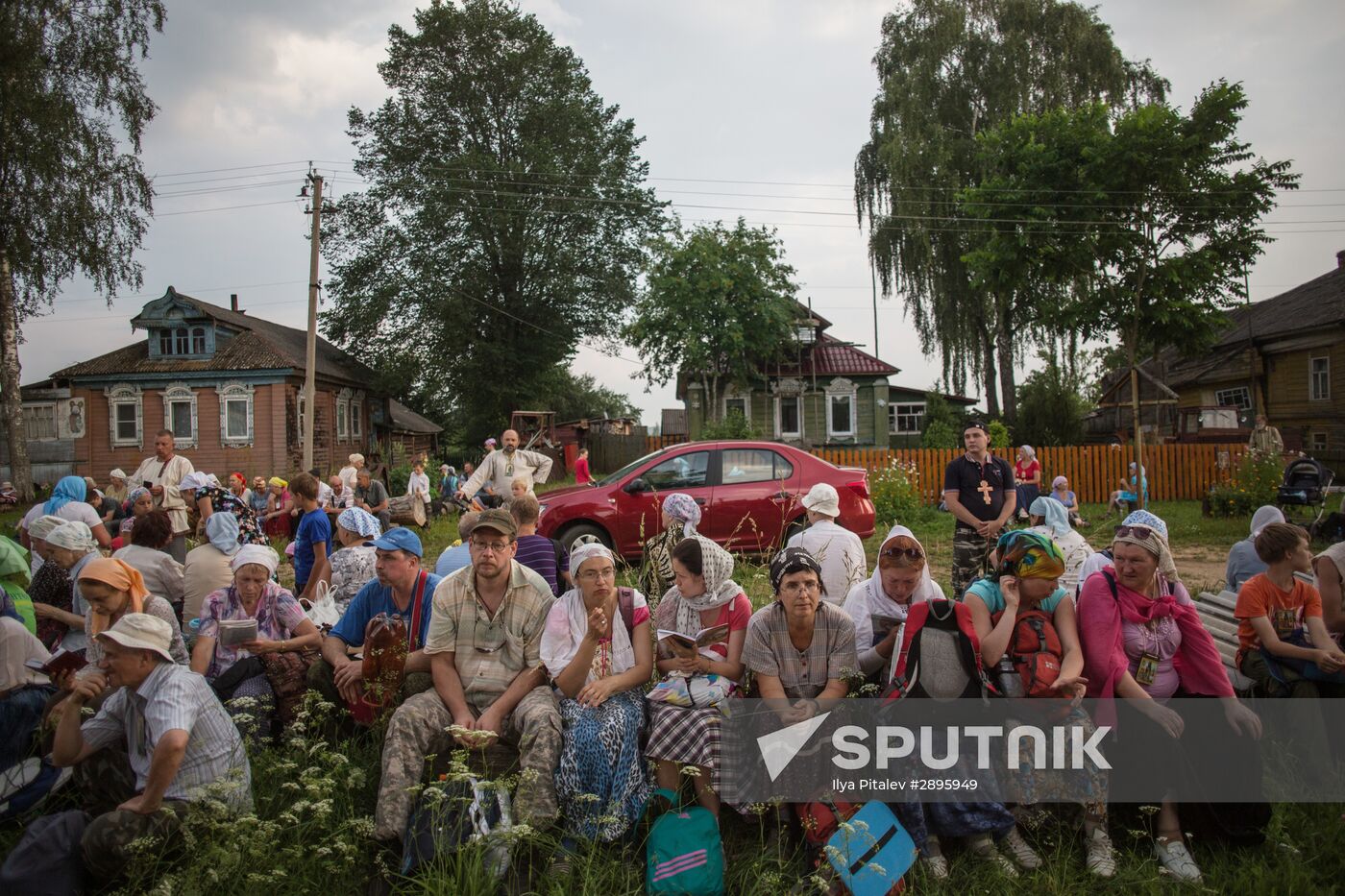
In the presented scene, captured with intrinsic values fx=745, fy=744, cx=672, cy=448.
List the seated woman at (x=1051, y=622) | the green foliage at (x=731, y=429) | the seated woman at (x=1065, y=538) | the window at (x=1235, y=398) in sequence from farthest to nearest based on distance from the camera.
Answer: the window at (x=1235, y=398) < the green foliage at (x=731, y=429) < the seated woman at (x=1065, y=538) < the seated woman at (x=1051, y=622)

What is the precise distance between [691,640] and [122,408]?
29298mm

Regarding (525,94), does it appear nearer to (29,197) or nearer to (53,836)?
(29,197)

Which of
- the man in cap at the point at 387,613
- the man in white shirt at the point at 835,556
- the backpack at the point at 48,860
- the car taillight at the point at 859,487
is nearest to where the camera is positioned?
the backpack at the point at 48,860

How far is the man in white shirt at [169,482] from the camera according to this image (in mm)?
7789

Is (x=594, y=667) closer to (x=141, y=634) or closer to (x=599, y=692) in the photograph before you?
(x=599, y=692)

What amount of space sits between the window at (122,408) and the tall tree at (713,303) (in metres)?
17.1

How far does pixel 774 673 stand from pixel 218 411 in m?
27.4

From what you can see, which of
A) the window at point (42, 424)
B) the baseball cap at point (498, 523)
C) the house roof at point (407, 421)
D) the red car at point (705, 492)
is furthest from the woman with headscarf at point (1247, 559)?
the house roof at point (407, 421)

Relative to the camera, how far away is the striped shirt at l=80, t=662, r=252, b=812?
2898mm

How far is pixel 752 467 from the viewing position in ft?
28.8

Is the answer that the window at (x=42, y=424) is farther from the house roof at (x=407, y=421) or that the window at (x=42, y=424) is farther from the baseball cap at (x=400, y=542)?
the baseball cap at (x=400, y=542)

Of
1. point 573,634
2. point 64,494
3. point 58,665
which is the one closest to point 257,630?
point 58,665

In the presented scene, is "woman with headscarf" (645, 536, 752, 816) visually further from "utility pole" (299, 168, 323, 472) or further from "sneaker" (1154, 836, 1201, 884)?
"utility pole" (299, 168, 323, 472)

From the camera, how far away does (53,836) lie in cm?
Answer: 275
